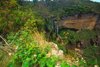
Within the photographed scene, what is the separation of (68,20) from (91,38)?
18.8ft

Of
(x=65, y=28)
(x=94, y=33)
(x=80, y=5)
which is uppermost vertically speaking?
(x=80, y=5)

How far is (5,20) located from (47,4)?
10891 millimetres

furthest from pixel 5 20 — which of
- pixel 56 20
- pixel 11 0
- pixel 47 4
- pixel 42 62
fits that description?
pixel 47 4

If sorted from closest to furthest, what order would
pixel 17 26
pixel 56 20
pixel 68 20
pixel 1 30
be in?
pixel 1 30 → pixel 17 26 → pixel 56 20 → pixel 68 20

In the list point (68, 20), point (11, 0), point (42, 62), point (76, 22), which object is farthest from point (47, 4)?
point (42, 62)

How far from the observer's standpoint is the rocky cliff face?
11.9 metres

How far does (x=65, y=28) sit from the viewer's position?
13000 mm

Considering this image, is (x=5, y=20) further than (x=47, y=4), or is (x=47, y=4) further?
(x=47, y=4)

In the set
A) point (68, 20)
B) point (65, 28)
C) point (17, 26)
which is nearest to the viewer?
point (17, 26)

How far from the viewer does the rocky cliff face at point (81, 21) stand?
39.0ft

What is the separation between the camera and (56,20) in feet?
36.2

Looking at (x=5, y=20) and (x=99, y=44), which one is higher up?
(x=5, y=20)

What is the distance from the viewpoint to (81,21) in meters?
12.4

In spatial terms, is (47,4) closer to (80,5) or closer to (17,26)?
(80,5)
